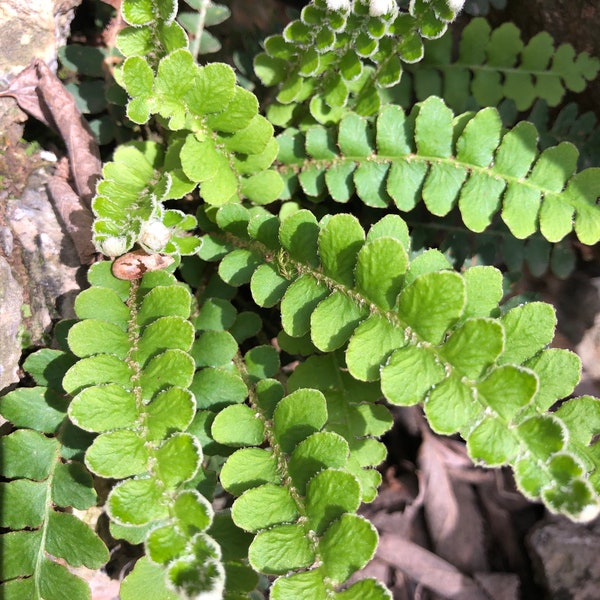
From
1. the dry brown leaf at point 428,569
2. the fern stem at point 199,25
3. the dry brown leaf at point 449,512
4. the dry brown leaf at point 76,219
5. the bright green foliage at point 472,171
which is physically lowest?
the dry brown leaf at point 428,569

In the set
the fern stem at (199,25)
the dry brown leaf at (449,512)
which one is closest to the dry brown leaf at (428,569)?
the dry brown leaf at (449,512)

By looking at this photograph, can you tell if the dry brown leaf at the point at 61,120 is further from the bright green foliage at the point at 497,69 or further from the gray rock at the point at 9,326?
the bright green foliage at the point at 497,69

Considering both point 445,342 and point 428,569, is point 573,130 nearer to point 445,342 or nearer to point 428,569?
point 445,342

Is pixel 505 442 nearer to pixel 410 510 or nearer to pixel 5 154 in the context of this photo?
pixel 410 510

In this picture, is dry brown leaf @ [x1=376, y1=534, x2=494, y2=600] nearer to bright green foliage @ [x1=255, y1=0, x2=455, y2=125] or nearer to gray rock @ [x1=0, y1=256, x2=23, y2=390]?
gray rock @ [x1=0, y1=256, x2=23, y2=390]

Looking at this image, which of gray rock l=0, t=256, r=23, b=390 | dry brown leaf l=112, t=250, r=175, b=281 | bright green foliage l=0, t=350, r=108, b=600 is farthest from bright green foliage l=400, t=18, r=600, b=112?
bright green foliage l=0, t=350, r=108, b=600

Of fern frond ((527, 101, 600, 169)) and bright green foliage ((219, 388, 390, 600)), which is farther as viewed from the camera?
fern frond ((527, 101, 600, 169))


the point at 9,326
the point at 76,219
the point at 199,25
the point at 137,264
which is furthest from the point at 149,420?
the point at 199,25
